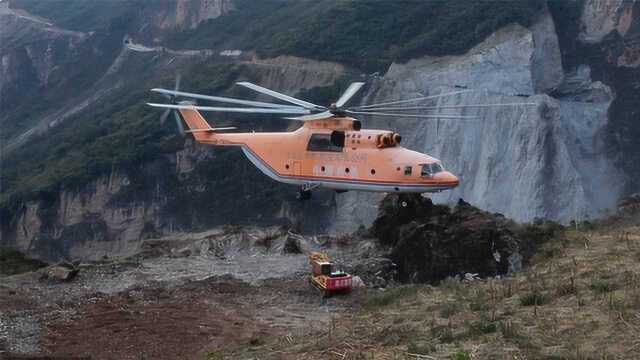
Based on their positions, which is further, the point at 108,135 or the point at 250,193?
the point at 108,135

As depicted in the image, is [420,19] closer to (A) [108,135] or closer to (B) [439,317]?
(A) [108,135]

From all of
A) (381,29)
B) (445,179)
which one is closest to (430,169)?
(445,179)

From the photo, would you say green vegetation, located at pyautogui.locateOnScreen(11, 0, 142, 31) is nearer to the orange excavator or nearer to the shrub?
the orange excavator

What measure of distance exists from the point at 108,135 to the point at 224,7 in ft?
82.1

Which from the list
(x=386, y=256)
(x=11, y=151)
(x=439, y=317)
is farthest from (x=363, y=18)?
(x=439, y=317)

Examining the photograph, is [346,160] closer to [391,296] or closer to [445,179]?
[445,179]

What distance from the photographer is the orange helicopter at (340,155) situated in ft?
63.0

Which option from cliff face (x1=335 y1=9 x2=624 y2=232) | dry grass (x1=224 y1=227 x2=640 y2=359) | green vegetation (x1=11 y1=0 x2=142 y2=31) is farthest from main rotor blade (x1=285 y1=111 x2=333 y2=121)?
green vegetation (x1=11 y1=0 x2=142 y2=31)

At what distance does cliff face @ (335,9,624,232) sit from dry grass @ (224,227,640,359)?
2389 cm

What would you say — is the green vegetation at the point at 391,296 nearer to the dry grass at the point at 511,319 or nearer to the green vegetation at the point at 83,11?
the dry grass at the point at 511,319

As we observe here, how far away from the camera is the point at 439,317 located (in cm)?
1092

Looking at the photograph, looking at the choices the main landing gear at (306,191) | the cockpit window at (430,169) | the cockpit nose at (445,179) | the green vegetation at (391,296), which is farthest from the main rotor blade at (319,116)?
the green vegetation at (391,296)

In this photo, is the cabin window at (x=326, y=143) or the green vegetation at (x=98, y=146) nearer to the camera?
the cabin window at (x=326, y=143)

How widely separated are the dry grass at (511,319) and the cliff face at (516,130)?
78.4 feet
